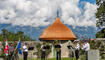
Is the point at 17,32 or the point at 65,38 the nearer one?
the point at 65,38

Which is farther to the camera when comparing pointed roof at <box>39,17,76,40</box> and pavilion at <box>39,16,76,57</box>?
pointed roof at <box>39,17,76,40</box>

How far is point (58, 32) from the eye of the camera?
28.9 m

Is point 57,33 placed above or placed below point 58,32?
below

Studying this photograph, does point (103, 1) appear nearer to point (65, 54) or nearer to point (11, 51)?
point (65, 54)

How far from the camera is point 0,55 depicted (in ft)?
66.4

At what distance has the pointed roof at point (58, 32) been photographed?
28086 mm

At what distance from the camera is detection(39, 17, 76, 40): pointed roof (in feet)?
92.1

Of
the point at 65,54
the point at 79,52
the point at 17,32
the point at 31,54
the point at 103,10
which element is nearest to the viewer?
the point at 79,52

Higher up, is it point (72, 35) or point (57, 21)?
point (57, 21)

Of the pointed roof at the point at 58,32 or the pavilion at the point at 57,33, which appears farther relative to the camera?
the pointed roof at the point at 58,32

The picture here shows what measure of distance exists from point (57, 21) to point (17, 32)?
4134cm

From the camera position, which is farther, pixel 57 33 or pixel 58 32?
pixel 58 32

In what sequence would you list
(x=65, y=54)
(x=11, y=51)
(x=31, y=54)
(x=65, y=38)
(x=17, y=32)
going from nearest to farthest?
(x=11, y=51), (x=31, y=54), (x=65, y=54), (x=65, y=38), (x=17, y=32)

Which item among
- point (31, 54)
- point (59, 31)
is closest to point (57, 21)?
point (59, 31)
